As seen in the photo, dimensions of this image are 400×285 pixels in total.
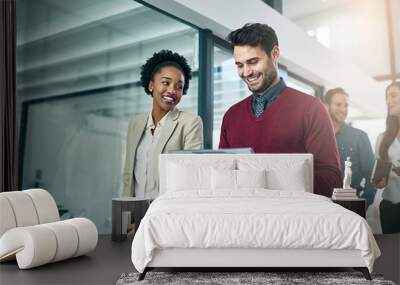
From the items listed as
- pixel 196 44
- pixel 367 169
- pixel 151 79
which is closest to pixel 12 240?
pixel 151 79

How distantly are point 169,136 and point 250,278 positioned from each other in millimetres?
2627

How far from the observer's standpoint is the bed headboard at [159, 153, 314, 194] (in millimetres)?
4730

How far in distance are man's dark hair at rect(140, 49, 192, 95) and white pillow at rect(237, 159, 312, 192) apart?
1550 millimetres

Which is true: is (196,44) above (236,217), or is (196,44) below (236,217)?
above

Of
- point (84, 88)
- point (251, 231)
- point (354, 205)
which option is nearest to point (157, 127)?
point (84, 88)

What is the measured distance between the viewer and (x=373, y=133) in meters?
5.69

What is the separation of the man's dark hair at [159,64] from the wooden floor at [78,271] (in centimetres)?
223

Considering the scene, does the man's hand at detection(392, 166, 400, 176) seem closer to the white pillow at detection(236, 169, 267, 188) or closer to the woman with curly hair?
the woman with curly hair

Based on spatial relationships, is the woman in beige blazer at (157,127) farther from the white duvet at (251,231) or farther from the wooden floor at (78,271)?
the white duvet at (251,231)

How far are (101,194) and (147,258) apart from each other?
2415mm

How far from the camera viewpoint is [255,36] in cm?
554

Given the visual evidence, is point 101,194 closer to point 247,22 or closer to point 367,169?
point 247,22

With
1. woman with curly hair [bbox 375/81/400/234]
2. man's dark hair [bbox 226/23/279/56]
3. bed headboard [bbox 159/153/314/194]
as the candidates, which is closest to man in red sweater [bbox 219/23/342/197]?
man's dark hair [bbox 226/23/279/56]

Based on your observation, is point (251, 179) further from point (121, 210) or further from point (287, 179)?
point (121, 210)
